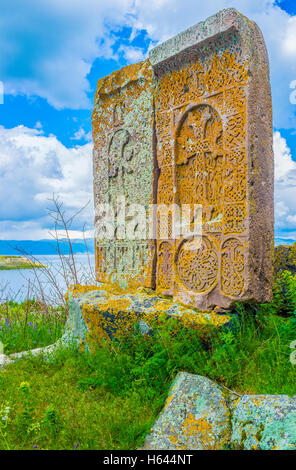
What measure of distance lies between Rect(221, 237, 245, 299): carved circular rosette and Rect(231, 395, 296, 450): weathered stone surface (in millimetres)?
1127

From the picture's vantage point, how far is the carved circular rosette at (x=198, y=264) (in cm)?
379

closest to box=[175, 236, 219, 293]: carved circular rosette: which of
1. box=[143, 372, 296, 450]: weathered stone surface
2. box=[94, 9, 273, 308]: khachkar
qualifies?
box=[94, 9, 273, 308]: khachkar

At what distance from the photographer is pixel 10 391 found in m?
3.48

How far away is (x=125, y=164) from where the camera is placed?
490 cm

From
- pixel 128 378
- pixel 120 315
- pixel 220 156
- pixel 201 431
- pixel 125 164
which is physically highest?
pixel 125 164

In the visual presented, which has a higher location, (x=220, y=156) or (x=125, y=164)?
(x=125, y=164)

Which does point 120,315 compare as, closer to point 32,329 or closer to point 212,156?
point 212,156

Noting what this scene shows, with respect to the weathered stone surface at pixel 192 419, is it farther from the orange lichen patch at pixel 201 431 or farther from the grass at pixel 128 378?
the grass at pixel 128 378

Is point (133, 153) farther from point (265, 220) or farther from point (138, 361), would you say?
point (138, 361)

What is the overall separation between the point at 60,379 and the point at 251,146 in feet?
9.37

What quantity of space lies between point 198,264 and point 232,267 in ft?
1.40

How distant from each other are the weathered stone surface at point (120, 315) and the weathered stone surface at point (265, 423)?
40.0 inches

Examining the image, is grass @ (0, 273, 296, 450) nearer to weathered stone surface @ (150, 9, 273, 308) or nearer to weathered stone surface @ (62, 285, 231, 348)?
weathered stone surface @ (62, 285, 231, 348)

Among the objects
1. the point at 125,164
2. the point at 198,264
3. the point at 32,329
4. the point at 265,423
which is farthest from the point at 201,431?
the point at 32,329
